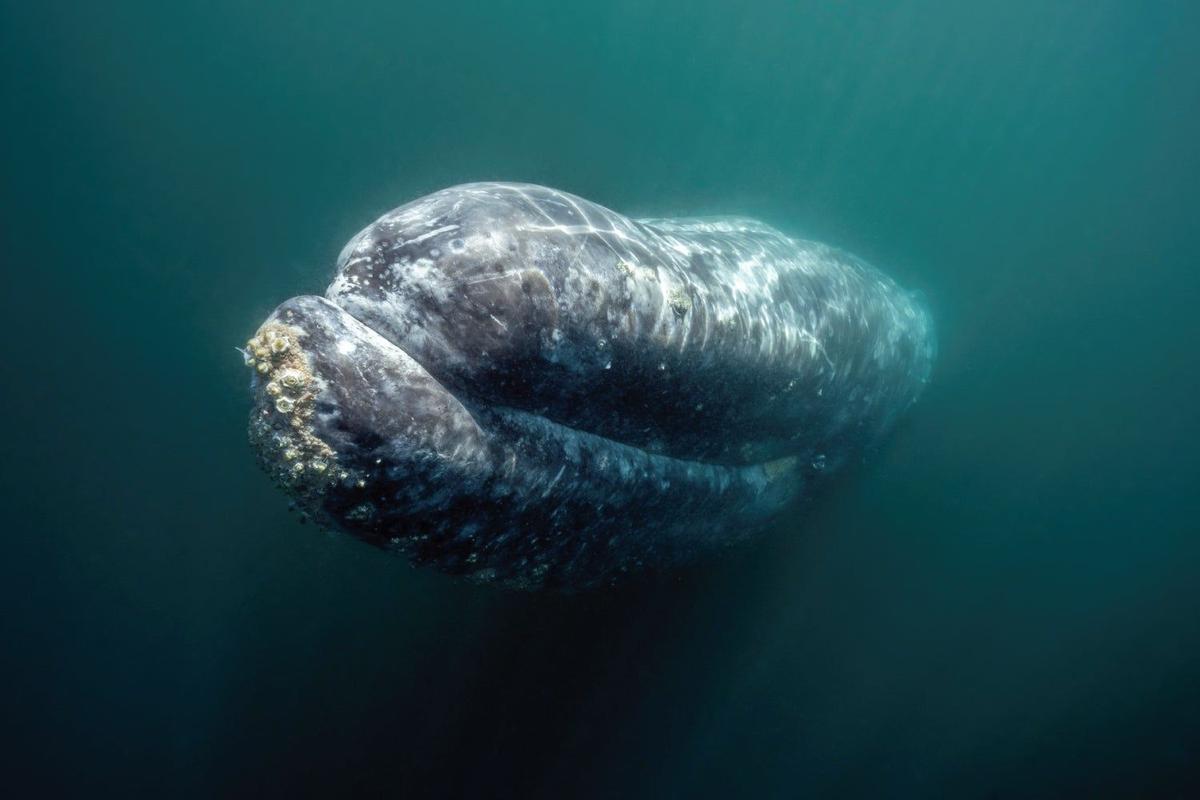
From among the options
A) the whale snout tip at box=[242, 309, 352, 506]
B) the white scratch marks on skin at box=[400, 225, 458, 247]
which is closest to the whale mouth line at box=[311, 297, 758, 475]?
the whale snout tip at box=[242, 309, 352, 506]

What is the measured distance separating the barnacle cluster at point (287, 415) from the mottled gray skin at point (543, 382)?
19 millimetres

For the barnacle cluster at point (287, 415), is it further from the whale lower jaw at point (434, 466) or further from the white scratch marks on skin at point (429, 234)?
the white scratch marks on skin at point (429, 234)

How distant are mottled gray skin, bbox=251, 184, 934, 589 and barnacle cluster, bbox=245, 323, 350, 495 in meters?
0.02

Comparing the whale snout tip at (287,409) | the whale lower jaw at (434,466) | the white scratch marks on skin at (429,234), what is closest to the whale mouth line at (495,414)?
the whale lower jaw at (434,466)

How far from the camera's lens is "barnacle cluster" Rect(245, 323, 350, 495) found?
3.00 m

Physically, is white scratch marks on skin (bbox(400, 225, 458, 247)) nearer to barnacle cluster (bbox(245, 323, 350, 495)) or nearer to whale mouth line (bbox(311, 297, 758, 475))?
whale mouth line (bbox(311, 297, 758, 475))

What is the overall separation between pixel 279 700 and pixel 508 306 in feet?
31.0

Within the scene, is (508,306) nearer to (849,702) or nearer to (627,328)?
(627,328)

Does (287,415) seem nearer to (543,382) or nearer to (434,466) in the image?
(434,466)

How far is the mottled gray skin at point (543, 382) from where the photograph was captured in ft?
Result: 10.8

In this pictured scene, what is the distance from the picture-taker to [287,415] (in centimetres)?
302

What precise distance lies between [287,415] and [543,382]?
158 centimetres

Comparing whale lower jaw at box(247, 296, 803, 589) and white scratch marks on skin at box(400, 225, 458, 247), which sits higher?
white scratch marks on skin at box(400, 225, 458, 247)

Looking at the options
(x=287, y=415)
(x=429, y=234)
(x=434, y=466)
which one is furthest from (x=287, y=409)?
(x=429, y=234)
